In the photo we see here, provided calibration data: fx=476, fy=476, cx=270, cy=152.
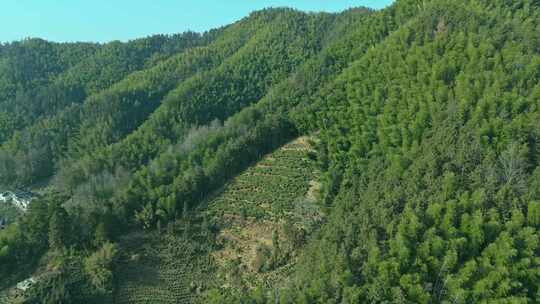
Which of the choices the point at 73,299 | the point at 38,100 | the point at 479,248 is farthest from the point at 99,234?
the point at 38,100

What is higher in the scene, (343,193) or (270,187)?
(343,193)

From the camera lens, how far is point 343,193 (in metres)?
60.8

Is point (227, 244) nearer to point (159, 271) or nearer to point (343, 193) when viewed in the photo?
point (159, 271)

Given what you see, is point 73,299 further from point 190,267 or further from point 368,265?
point 368,265

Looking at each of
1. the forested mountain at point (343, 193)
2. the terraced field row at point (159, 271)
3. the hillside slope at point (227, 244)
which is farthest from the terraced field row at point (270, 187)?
the terraced field row at point (159, 271)

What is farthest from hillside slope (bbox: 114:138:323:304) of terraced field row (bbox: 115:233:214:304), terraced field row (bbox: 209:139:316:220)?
terraced field row (bbox: 209:139:316:220)

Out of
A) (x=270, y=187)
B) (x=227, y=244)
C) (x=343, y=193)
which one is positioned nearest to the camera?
(x=343, y=193)

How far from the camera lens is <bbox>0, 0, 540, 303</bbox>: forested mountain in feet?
137

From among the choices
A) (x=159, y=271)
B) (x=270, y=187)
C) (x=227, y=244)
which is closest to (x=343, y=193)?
(x=270, y=187)

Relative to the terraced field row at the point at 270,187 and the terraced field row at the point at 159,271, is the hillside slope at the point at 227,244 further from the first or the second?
the terraced field row at the point at 270,187

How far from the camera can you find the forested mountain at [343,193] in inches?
1646

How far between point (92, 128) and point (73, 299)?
8652cm

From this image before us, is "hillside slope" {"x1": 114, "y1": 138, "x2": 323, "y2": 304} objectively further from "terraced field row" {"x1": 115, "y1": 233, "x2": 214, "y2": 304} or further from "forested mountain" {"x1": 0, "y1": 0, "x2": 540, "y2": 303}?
"forested mountain" {"x1": 0, "y1": 0, "x2": 540, "y2": 303}

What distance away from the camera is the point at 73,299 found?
5112cm
